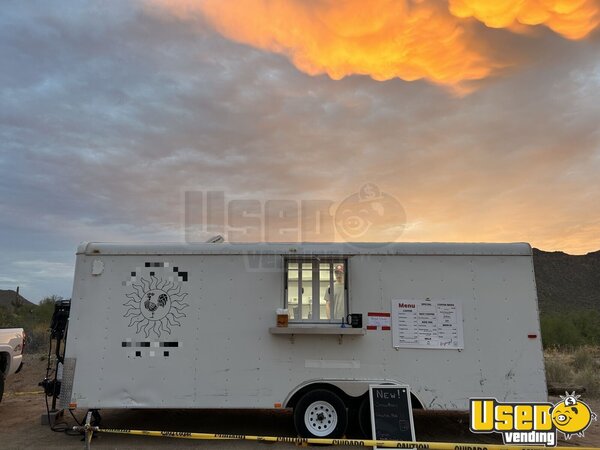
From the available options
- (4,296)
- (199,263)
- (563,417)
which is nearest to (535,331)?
(563,417)

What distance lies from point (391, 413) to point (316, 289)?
215cm

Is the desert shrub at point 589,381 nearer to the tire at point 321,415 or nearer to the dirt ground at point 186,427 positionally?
the dirt ground at point 186,427

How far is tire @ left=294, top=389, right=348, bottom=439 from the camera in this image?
6727 millimetres

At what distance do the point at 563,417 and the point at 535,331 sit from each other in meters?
1.25

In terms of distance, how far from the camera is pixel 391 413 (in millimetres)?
6363

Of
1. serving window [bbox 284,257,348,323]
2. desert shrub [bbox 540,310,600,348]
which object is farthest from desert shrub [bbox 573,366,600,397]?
desert shrub [bbox 540,310,600,348]

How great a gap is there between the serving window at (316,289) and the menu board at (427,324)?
88cm

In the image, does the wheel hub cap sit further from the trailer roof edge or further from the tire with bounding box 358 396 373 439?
the trailer roof edge

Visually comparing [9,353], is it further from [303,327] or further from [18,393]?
[303,327]

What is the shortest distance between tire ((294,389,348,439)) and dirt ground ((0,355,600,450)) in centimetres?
40

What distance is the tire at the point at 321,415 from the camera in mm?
6727

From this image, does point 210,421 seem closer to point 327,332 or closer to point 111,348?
point 111,348

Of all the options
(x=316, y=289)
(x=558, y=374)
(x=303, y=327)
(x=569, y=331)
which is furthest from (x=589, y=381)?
(x=569, y=331)

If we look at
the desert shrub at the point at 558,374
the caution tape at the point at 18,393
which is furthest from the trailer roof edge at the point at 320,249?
Result: the desert shrub at the point at 558,374
